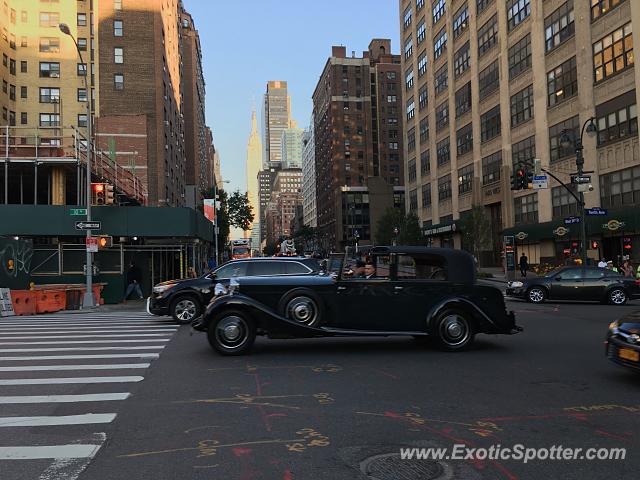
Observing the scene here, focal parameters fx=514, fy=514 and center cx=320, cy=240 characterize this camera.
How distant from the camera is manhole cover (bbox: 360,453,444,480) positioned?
4125 mm

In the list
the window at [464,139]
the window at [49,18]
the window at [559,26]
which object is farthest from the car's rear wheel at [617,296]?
the window at [49,18]

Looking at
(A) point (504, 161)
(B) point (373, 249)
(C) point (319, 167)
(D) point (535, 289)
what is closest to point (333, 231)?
(C) point (319, 167)

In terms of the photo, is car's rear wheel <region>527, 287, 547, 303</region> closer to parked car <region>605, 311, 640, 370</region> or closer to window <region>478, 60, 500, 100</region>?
parked car <region>605, 311, 640, 370</region>

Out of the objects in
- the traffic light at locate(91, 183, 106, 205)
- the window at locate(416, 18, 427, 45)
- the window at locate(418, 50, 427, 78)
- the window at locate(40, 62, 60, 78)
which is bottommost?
the traffic light at locate(91, 183, 106, 205)

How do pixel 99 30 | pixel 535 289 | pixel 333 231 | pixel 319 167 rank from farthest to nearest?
1. pixel 319 167
2. pixel 333 231
3. pixel 99 30
4. pixel 535 289

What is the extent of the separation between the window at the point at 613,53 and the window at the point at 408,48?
39.9 m

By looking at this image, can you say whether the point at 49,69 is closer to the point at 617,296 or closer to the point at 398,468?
the point at 617,296

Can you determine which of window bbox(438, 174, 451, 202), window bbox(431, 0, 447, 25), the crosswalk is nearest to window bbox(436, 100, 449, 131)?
window bbox(438, 174, 451, 202)

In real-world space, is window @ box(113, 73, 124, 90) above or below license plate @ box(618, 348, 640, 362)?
above

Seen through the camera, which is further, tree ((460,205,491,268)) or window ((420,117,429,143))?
window ((420,117,429,143))

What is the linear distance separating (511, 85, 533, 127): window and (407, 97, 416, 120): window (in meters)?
26.0

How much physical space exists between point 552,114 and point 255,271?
1351 inches

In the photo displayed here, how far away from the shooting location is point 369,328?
954 centimetres

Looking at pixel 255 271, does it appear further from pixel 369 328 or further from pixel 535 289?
pixel 535 289
